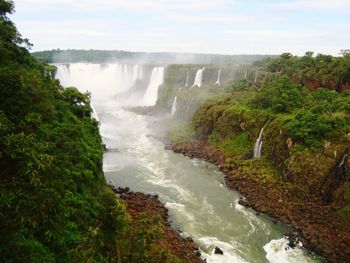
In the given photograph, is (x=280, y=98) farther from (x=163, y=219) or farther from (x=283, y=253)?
(x=163, y=219)

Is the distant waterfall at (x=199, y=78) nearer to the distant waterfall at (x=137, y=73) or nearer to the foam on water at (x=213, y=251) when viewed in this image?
the distant waterfall at (x=137, y=73)

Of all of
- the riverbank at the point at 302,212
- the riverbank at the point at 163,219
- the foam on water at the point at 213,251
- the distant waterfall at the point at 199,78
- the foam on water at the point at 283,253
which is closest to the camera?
the riverbank at the point at 163,219

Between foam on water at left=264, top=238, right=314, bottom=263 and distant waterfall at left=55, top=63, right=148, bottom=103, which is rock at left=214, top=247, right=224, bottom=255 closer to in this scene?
foam on water at left=264, top=238, right=314, bottom=263

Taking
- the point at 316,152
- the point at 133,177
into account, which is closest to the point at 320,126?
the point at 316,152

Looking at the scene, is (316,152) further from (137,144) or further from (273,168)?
(137,144)

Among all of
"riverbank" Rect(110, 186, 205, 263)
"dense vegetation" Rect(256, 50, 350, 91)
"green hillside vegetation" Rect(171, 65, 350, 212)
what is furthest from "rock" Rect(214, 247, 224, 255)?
"dense vegetation" Rect(256, 50, 350, 91)

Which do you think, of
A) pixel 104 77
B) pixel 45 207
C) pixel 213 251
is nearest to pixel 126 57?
pixel 104 77

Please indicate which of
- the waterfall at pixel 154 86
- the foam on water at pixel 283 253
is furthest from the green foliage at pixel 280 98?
the waterfall at pixel 154 86
